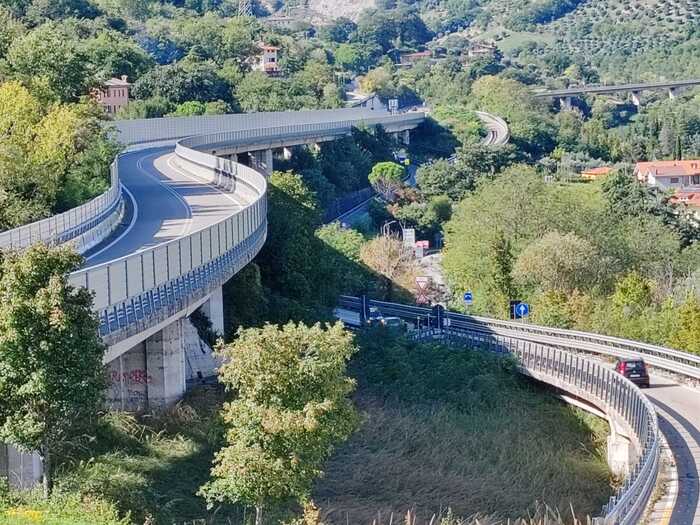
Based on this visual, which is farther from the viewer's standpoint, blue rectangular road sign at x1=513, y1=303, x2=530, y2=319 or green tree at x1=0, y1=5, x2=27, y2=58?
green tree at x1=0, y1=5, x2=27, y2=58

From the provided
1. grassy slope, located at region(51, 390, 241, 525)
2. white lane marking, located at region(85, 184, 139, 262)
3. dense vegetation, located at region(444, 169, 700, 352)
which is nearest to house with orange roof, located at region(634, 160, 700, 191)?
dense vegetation, located at region(444, 169, 700, 352)

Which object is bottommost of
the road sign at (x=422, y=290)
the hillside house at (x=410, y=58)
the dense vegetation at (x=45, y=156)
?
the hillside house at (x=410, y=58)

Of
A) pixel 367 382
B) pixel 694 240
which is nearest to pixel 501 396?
pixel 367 382

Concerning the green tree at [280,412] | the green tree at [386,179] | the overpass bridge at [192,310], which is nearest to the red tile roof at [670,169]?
the green tree at [386,179]

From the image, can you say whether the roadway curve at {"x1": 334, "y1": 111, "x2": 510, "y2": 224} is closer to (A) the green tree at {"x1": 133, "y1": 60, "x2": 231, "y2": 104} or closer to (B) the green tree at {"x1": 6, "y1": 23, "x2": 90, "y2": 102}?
(A) the green tree at {"x1": 133, "y1": 60, "x2": 231, "y2": 104}

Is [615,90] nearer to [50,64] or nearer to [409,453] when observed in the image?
[50,64]

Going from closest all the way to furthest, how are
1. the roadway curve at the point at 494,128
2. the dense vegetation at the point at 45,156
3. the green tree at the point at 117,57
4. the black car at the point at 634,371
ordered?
1. the black car at the point at 634,371
2. the dense vegetation at the point at 45,156
3. the green tree at the point at 117,57
4. the roadway curve at the point at 494,128

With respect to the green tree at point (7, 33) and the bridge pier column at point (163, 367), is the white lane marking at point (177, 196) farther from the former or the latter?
the green tree at point (7, 33)
